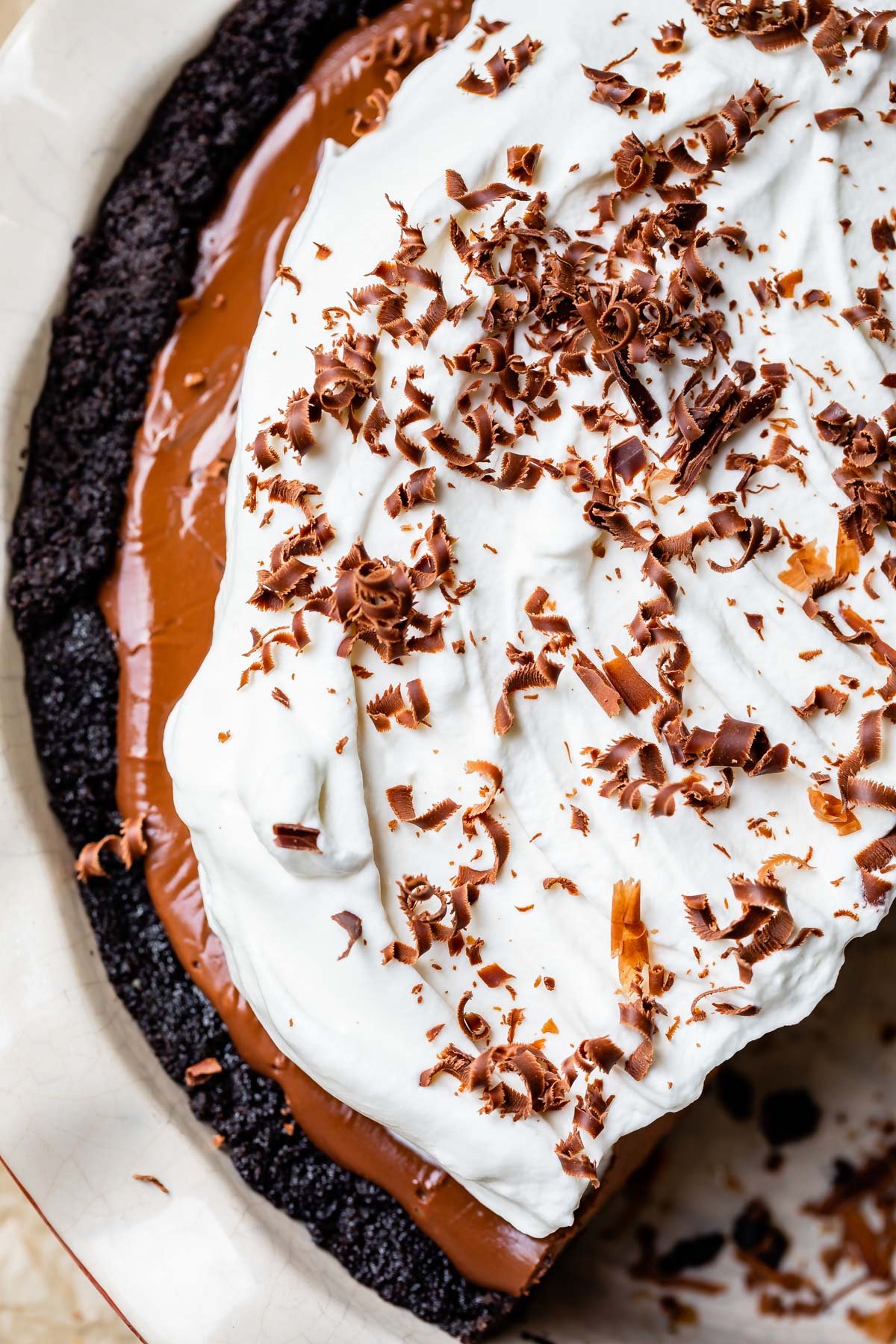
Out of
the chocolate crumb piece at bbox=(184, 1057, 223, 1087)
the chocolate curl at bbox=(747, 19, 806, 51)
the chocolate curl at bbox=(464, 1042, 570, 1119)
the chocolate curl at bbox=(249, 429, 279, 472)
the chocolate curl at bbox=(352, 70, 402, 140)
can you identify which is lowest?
the chocolate crumb piece at bbox=(184, 1057, 223, 1087)

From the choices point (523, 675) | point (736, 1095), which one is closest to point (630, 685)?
point (523, 675)

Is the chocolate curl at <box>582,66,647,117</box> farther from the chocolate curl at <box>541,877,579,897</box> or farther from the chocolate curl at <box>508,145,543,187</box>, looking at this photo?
the chocolate curl at <box>541,877,579,897</box>

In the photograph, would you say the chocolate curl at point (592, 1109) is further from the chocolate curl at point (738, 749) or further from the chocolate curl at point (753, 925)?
the chocolate curl at point (738, 749)

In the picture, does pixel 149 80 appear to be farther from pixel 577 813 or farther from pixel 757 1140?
pixel 757 1140

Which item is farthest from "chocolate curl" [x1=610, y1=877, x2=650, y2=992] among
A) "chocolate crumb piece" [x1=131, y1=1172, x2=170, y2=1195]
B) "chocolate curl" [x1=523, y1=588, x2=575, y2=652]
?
"chocolate crumb piece" [x1=131, y1=1172, x2=170, y2=1195]

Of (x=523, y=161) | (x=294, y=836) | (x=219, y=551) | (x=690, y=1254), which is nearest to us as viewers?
(x=294, y=836)

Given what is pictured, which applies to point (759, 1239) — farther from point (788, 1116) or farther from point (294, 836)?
point (294, 836)
